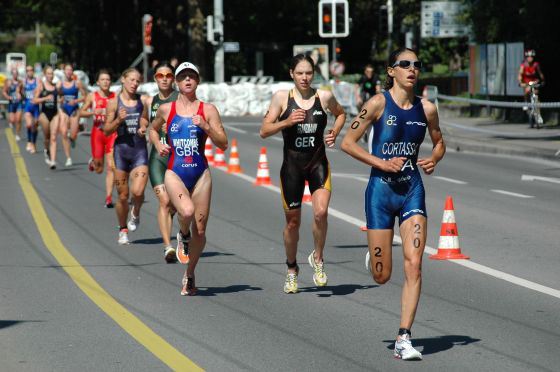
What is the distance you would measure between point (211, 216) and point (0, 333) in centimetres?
786

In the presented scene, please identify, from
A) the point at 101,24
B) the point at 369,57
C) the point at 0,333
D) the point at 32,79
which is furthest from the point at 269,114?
the point at 369,57

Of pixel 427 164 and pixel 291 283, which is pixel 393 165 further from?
pixel 291 283

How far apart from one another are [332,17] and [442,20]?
17.4ft

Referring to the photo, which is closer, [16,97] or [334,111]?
[334,111]

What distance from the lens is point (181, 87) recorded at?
10.7 metres

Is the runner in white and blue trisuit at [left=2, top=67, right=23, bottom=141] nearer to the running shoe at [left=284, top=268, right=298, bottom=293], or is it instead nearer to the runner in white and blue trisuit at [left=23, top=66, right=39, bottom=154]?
the runner in white and blue trisuit at [left=23, top=66, right=39, bottom=154]

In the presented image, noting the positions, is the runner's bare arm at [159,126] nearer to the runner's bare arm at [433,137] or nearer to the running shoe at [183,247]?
the running shoe at [183,247]

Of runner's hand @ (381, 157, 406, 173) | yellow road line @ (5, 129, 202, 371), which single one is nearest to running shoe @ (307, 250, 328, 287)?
yellow road line @ (5, 129, 202, 371)

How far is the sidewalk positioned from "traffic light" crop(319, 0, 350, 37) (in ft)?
16.7

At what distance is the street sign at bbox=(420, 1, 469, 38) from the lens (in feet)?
142

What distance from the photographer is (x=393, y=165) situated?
8180 mm

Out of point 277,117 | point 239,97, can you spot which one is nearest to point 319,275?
point 277,117

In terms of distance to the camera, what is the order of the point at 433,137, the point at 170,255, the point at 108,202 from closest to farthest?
the point at 433,137 → the point at 170,255 → the point at 108,202

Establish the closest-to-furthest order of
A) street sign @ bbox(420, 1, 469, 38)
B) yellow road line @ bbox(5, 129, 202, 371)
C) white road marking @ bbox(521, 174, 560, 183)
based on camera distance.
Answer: yellow road line @ bbox(5, 129, 202, 371)
white road marking @ bbox(521, 174, 560, 183)
street sign @ bbox(420, 1, 469, 38)
